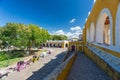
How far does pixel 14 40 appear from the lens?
99.9 ft

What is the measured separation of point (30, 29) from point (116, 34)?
28.1 metres

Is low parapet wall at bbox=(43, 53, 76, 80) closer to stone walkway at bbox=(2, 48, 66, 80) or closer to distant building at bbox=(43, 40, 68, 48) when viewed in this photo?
stone walkway at bbox=(2, 48, 66, 80)

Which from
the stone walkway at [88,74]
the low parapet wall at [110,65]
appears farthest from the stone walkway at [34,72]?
the low parapet wall at [110,65]

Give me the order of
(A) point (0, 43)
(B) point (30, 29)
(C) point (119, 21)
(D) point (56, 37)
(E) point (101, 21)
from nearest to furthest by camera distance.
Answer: (C) point (119, 21) < (E) point (101, 21) < (A) point (0, 43) < (B) point (30, 29) < (D) point (56, 37)

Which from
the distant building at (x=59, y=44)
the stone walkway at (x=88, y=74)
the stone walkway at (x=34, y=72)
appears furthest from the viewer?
the distant building at (x=59, y=44)

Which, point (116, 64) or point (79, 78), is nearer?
point (116, 64)

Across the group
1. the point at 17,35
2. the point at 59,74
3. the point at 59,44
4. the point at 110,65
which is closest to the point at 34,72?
the point at 59,74

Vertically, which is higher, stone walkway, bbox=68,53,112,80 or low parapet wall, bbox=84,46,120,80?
low parapet wall, bbox=84,46,120,80

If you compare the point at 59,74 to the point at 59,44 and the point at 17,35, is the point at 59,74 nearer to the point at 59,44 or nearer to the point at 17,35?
the point at 17,35

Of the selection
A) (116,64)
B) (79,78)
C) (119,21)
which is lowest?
(79,78)

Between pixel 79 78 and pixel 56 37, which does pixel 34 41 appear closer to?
pixel 79 78

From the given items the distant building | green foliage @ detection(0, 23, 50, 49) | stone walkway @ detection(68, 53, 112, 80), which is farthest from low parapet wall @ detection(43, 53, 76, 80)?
the distant building

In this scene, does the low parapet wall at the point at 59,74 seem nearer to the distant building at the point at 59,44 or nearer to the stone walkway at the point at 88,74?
the stone walkway at the point at 88,74

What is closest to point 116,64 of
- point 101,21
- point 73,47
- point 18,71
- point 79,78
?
point 79,78
